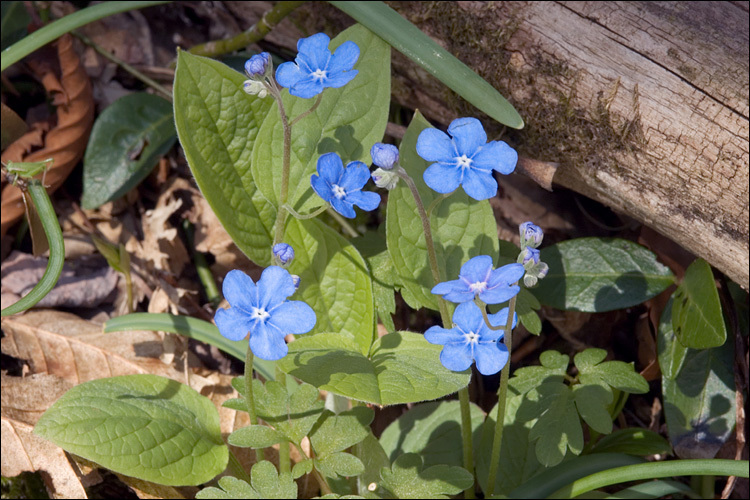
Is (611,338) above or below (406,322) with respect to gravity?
above

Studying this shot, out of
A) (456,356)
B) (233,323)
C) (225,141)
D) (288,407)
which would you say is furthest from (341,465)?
(225,141)

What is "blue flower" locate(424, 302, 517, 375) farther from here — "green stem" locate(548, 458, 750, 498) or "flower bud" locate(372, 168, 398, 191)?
"green stem" locate(548, 458, 750, 498)

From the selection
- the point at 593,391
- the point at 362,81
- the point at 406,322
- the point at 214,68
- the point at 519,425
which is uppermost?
the point at 362,81

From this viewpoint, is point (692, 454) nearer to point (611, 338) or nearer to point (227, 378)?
point (611, 338)

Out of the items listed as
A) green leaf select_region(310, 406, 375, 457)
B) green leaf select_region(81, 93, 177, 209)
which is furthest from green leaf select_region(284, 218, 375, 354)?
green leaf select_region(81, 93, 177, 209)

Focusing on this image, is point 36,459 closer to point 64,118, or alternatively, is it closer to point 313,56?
point 64,118

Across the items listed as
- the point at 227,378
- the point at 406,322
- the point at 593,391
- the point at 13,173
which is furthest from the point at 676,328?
the point at 13,173
